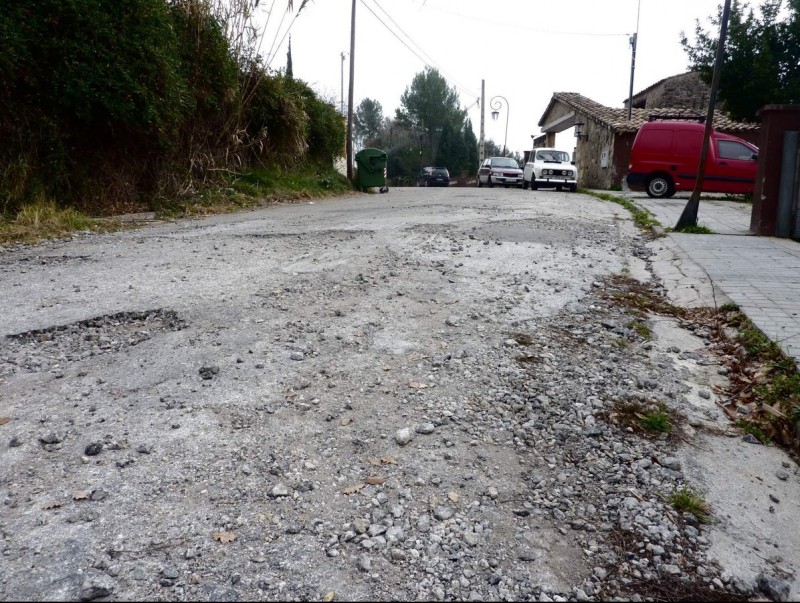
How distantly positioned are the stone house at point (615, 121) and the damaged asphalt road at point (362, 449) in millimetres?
22014

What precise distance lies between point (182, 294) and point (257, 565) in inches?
123

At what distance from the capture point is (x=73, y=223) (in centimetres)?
820

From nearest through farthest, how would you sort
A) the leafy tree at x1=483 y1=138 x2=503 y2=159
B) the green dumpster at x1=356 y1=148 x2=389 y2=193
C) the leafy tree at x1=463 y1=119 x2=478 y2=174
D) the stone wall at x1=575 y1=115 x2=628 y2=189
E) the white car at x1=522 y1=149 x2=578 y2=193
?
the green dumpster at x1=356 y1=148 x2=389 y2=193 → the white car at x1=522 y1=149 x2=578 y2=193 → the stone wall at x1=575 y1=115 x2=628 y2=189 → the leafy tree at x1=463 y1=119 x2=478 y2=174 → the leafy tree at x1=483 y1=138 x2=503 y2=159

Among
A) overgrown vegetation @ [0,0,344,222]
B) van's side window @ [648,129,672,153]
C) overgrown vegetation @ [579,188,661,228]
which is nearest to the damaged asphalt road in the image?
overgrown vegetation @ [0,0,344,222]

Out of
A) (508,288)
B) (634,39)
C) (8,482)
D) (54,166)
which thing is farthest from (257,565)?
(634,39)

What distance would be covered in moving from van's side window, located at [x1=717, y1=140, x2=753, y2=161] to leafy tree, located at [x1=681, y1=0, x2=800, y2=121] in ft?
9.49

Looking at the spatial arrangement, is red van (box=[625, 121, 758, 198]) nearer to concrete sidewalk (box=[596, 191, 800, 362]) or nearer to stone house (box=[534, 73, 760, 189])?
stone house (box=[534, 73, 760, 189])

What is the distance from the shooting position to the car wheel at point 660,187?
714 inches

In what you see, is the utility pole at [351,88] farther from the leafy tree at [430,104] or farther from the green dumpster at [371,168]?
the leafy tree at [430,104]

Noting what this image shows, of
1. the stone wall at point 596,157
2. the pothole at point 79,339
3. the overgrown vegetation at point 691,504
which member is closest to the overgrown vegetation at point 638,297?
the overgrown vegetation at point 691,504

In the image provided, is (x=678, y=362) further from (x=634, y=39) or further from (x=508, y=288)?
(x=634, y=39)

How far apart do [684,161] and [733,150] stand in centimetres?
142

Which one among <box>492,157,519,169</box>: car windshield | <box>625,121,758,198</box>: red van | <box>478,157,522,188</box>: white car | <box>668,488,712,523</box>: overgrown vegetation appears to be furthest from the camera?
<box>492,157,519,169</box>: car windshield

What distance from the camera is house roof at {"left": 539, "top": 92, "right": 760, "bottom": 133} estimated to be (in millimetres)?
24906
